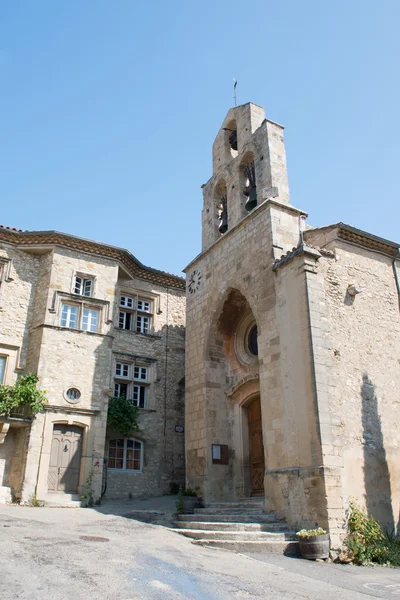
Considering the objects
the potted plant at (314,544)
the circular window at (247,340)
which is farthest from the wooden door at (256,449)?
the potted plant at (314,544)

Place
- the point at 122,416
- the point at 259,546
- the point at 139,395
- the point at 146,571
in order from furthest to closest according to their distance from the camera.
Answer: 1. the point at 139,395
2. the point at 122,416
3. the point at 259,546
4. the point at 146,571

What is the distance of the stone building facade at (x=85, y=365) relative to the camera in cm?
1423

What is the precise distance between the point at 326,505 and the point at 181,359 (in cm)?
974

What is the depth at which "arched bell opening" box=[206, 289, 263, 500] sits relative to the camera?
Answer: 13.4 metres

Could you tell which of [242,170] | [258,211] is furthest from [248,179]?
[258,211]

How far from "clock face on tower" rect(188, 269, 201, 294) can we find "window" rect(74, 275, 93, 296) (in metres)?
3.24

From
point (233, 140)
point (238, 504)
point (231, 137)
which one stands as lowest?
point (238, 504)

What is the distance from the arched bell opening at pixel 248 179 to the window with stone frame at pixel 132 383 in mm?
6634

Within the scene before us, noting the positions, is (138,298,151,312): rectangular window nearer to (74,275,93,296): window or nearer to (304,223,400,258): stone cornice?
(74,275,93,296): window

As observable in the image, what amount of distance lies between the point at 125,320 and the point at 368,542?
10997 millimetres

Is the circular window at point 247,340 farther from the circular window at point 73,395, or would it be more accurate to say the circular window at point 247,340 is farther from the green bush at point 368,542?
the green bush at point 368,542

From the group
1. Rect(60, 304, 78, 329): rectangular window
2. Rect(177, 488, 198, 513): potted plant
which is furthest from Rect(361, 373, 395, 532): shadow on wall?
Rect(60, 304, 78, 329): rectangular window

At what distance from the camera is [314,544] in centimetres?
888

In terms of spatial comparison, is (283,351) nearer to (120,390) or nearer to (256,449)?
(256,449)
